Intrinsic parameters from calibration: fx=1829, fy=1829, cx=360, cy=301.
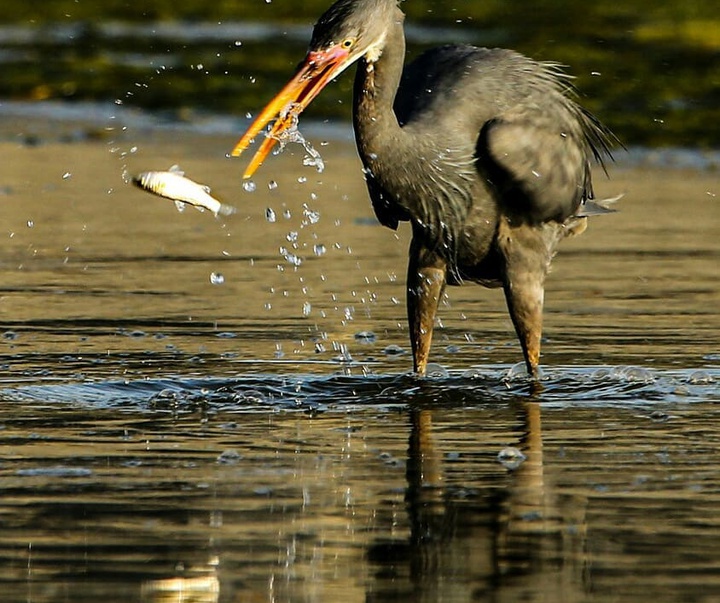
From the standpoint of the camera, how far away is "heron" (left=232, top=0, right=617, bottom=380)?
7738 mm

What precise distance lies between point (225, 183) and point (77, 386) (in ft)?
20.8

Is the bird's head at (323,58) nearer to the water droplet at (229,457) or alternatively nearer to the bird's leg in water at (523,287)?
the water droplet at (229,457)

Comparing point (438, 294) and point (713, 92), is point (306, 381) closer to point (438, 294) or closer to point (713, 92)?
point (438, 294)

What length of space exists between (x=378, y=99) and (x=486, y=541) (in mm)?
2701

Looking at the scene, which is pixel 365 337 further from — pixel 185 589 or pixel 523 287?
pixel 185 589

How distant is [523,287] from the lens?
8.45m

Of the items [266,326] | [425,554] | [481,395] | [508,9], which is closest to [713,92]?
[508,9]

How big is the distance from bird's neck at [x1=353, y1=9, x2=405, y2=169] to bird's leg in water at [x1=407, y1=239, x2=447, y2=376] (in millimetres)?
832

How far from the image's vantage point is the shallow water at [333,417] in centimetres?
525

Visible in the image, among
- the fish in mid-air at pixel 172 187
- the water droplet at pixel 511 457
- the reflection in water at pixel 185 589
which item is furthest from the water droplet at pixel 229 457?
the reflection in water at pixel 185 589

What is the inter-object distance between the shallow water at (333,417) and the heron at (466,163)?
0.43 meters

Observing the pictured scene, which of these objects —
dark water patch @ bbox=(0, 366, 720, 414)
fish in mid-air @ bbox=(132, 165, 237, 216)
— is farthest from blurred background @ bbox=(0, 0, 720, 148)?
fish in mid-air @ bbox=(132, 165, 237, 216)

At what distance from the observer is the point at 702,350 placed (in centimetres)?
862

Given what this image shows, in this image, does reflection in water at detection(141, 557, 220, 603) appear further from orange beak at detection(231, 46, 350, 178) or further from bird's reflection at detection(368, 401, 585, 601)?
orange beak at detection(231, 46, 350, 178)
